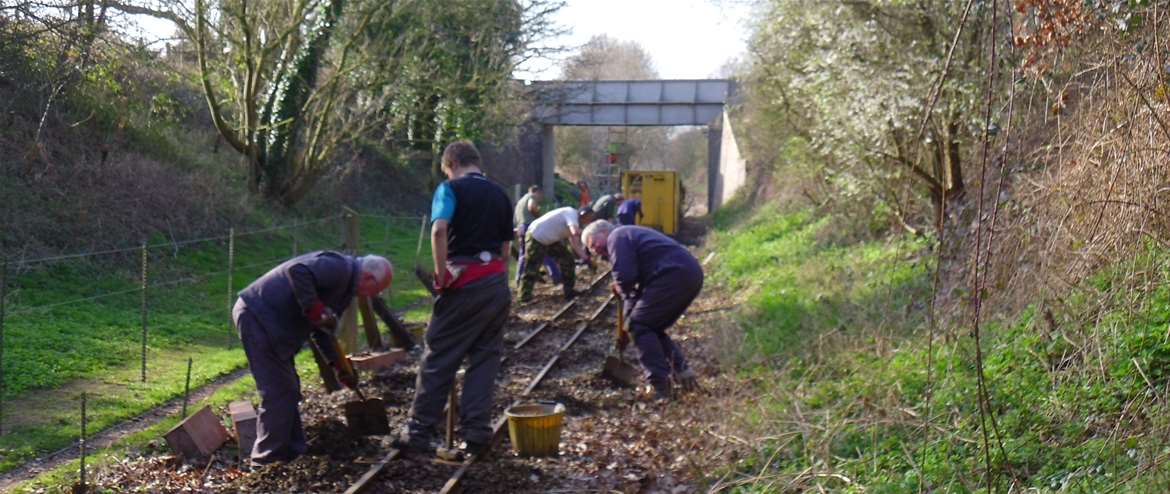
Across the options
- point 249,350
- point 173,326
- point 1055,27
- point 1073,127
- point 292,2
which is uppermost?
point 292,2

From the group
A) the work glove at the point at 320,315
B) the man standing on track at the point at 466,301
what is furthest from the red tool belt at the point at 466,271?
the work glove at the point at 320,315

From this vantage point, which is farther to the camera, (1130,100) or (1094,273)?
(1094,273)

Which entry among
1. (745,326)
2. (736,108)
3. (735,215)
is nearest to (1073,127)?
(745,326)

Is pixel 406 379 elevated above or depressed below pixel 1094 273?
below

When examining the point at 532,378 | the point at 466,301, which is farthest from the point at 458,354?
the point at 532,378

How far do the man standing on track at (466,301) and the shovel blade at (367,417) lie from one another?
32cm

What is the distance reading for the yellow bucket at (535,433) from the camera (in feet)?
24.8

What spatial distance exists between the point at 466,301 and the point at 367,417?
1168 mm

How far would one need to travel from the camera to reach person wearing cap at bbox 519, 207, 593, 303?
15084 mm

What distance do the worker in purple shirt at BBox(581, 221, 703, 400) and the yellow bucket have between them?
1961 millimetres

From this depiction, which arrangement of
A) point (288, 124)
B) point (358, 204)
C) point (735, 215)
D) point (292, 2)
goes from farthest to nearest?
point (735, 215), point (358, 204), point (288, 124), point (292, 2)

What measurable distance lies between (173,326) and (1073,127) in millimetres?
10186

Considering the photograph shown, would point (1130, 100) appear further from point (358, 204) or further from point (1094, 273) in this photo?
point (358, 204)

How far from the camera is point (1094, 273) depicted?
7086 mm
